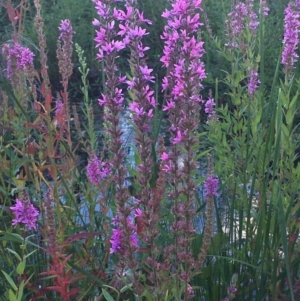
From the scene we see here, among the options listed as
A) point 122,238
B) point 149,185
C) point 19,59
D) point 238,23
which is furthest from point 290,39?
point 122,238

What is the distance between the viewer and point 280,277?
214 cm

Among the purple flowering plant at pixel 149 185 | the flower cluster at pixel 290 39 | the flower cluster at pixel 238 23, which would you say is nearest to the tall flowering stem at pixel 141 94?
the purple flowering plant at pixel 149 185

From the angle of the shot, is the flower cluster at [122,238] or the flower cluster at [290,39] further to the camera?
the flower cluster at [290,39]

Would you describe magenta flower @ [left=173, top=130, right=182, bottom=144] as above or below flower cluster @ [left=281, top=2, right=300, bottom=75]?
below

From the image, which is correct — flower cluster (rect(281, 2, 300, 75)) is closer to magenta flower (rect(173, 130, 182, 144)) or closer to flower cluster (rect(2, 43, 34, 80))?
flower cluster (rect(2, 43, 34, 80))

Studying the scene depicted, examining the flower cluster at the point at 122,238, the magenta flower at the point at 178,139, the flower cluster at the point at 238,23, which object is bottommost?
the flower cluster at the point at 122,238

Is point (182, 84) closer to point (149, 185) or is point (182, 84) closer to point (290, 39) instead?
point (149, 185)

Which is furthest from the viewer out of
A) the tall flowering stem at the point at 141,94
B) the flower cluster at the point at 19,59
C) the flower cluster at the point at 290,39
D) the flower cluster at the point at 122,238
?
the flower cluster at the point at 290,39

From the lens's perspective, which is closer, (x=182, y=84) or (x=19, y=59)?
(x=182, y=84)

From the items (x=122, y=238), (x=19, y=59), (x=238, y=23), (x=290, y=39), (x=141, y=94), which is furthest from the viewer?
(x=238, y=23)

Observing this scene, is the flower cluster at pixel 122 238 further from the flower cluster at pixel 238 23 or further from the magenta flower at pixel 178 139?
the flower cluster at pixel 238 23

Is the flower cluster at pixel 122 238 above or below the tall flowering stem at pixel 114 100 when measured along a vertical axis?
below

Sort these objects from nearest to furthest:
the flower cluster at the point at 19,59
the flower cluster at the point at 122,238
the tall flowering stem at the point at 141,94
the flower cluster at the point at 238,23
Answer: the tall flowering stem at the point at 141,94, the flower cluster at the point at 122,238, the flower cluster at the point at 19,59, the flower cluster at the point at 238,23

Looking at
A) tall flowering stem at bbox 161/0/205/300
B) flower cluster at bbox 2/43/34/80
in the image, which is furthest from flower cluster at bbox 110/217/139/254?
flower cluster at bbox 2/43/34/80
